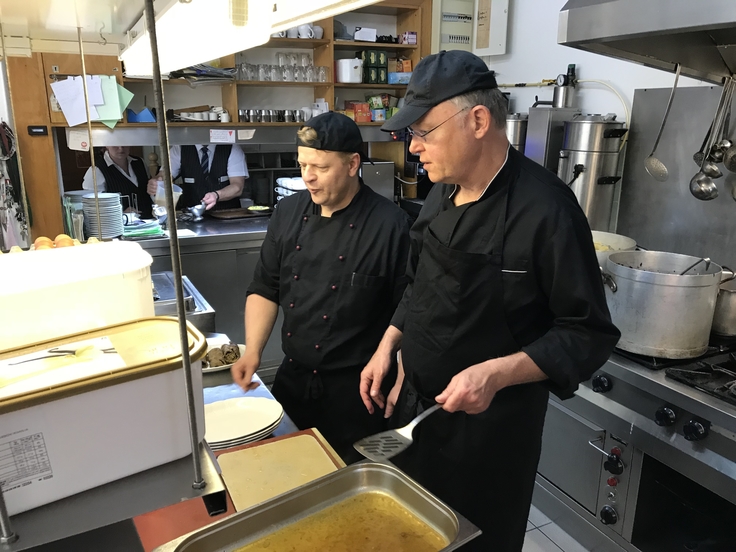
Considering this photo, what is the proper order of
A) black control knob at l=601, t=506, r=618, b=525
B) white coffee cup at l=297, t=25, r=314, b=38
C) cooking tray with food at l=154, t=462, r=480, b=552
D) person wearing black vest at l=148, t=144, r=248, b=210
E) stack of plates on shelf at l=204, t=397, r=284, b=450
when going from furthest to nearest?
person wearing black vest at l=148, t=144, r=248, b=210 < white coffee cup at l=297, t=25, r=314, b=38 < black control knob at l=601, t=506, r=618, b=525 < stack of plates on shelf at l=204, t=397, r=284, b=450 < cooking tray with food at l=154, t=462, r=480, b=552

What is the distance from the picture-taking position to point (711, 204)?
2844 millimetres

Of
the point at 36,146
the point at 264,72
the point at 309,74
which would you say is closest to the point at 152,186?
the point at 36,146

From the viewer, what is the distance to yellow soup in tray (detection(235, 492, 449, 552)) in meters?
1.01

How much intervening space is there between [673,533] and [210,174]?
3758 millimetres

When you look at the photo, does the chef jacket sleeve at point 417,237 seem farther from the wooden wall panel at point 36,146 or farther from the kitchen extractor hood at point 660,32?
the wooden wall panel at point 36,146

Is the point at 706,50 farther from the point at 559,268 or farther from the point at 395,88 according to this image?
the point at 395,88

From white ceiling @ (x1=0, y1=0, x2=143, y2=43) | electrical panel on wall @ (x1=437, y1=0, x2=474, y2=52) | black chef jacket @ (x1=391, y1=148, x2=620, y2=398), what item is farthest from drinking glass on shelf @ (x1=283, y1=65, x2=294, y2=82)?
black chef jacket @ (x1=391, y1=148, x2=620, y2=398)

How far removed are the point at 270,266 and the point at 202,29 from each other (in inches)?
49.8

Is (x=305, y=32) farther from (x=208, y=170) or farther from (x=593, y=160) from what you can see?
(x=593, y=160)

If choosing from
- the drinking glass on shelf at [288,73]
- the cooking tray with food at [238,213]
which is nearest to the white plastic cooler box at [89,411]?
the cooking tray with food at [238,213]

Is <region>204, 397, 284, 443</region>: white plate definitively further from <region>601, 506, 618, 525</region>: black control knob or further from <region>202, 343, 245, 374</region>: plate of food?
<region>601, 506, 618, 525</region>: black control knob

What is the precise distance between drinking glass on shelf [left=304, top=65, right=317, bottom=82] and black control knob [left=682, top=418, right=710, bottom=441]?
346cm

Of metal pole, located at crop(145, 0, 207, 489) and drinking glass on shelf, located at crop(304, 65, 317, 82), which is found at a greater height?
drinking glass on shelf, located at crop(304, 65, 317, 82)

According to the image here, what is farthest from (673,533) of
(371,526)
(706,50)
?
(706,50)
